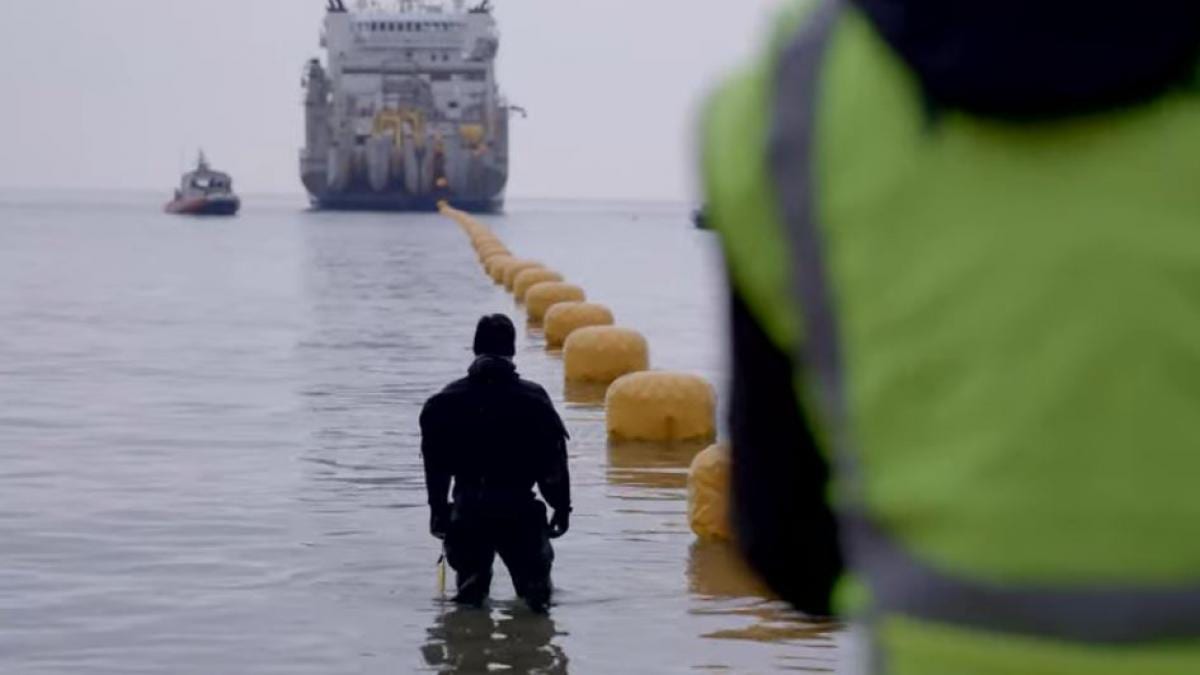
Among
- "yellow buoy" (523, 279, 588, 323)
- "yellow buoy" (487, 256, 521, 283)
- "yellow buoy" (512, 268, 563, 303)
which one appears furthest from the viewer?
"yellow buoy" (487, 256, 521, 283)

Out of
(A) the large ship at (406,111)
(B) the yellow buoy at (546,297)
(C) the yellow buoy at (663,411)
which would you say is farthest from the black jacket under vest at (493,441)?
(A) the large ship at (406,111)

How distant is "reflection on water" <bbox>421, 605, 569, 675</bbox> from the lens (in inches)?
333

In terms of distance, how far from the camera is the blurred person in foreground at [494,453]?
8758 mm

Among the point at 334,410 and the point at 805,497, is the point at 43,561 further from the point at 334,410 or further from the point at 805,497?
the point at 805,497

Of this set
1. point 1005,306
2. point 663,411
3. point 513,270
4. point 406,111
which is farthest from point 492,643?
point 406,111

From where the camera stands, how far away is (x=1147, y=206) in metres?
1.60

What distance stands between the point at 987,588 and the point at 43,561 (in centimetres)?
947

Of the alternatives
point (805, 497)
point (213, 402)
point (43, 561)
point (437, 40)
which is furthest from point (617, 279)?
point (437, 40)

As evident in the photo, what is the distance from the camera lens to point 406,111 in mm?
110062

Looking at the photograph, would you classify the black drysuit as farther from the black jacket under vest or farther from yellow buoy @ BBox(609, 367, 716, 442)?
yellow buoy @ BBox(609, 367, 716, 442)

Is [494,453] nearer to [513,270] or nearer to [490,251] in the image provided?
[513,270]

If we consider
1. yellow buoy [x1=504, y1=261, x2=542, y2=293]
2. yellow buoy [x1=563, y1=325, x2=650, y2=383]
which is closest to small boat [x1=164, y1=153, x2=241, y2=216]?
yellow buoy [x1=504, y1=261, x2=542, y2=293]

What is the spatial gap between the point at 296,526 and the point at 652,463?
10.3ft

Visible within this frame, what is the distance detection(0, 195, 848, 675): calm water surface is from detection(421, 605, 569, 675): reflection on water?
2 centimetres
